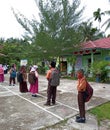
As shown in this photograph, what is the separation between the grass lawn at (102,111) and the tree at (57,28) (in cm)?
1337

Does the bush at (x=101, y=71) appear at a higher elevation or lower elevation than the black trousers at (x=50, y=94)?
higher

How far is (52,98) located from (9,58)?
26775 mm

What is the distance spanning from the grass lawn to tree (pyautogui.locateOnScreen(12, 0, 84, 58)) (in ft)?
43.9

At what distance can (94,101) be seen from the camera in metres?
9.20

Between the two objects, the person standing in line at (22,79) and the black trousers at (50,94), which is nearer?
the black trousers at (50,94)

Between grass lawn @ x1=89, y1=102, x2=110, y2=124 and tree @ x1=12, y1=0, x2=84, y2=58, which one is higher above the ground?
tree @ x1=12, y1=0, x2=84, y2=58

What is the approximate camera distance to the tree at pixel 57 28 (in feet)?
70.0

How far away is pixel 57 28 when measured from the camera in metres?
21.6

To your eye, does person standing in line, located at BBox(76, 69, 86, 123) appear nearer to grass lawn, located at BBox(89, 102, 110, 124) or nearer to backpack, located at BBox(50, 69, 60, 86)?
grass lawn, located at BBox(89, 102, 110, 124)

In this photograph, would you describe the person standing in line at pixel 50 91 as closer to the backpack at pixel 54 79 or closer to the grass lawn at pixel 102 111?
the backpack at pixel 54 79

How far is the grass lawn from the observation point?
7031 mm

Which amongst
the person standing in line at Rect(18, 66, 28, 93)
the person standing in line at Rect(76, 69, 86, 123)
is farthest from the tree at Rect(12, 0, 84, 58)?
the person standing in line at Rect(76, 69, 86, 123)

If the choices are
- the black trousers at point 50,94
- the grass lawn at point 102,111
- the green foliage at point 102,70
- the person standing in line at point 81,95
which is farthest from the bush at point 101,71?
the person standing in line at point 81,95

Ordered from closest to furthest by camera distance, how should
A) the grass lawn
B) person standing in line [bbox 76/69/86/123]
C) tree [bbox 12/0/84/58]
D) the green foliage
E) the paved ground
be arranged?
the paved ground, person standing in line [bbox 76/69/86/123], the grass lawn, the green foliage, tree [bbox 12/0/84/58]
